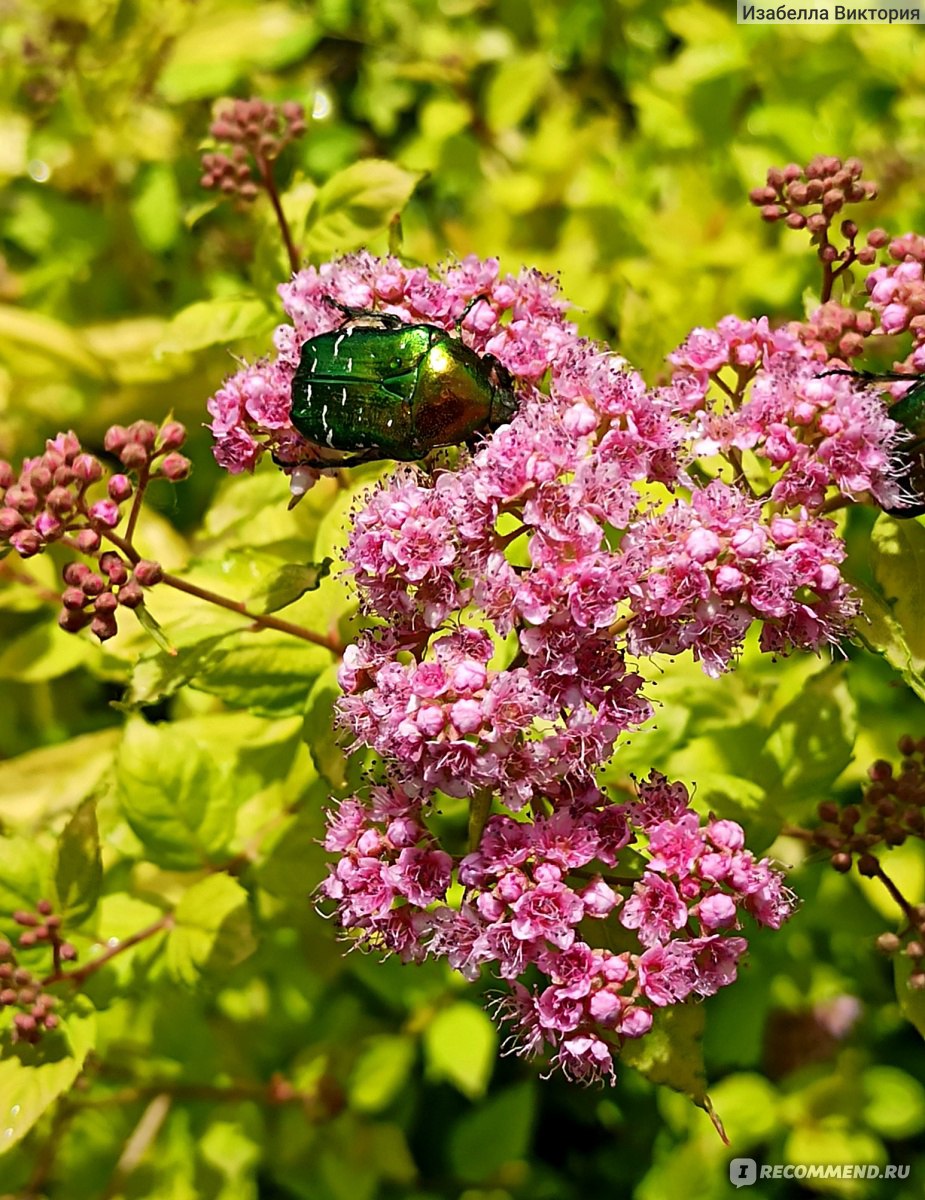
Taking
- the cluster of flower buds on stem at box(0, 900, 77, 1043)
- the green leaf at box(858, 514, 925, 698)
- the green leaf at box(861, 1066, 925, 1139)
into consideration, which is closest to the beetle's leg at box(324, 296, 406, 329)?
the green leaf at box(858, 514, 925, 698)

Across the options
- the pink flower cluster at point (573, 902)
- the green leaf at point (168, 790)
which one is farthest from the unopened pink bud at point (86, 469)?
the pink flower cluster at point (573, 902)

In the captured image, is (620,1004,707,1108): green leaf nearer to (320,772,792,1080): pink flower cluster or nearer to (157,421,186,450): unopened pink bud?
(320,772,792,1080): pink flower cluster

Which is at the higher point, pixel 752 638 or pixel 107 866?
pixel 752 638

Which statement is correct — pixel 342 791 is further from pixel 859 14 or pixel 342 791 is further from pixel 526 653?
pixel 859 14

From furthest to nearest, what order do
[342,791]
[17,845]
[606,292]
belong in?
[606,292] → [17,845] → [342,791]

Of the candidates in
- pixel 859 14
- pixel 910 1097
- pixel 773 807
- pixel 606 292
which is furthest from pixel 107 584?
pixel 859 14

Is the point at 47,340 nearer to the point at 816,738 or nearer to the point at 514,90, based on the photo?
the point at 514,90
